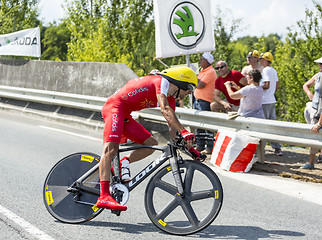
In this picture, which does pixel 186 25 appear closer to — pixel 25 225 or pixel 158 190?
pixel 158 190

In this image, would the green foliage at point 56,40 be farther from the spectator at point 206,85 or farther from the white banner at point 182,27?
the spectator at point 206,85

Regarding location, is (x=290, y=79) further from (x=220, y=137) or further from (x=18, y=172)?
(x=18, y=172)

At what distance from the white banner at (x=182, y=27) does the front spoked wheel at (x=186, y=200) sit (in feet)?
18.2

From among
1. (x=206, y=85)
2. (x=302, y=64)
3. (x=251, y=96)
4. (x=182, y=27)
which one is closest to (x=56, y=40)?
(x=302, y=64)

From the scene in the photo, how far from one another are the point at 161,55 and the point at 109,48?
17.2 m

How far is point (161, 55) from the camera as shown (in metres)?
10.2

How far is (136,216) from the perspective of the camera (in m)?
5.55

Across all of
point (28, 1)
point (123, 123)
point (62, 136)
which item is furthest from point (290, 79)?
point (28, 1)

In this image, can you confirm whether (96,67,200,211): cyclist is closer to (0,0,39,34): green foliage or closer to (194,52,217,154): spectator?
(194,52,217,154): spectator

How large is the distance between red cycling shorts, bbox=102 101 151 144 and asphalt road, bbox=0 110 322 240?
3.06 feet

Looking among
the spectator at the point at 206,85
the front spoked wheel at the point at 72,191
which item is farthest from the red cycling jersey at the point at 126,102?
the spectator at the point at 206,85

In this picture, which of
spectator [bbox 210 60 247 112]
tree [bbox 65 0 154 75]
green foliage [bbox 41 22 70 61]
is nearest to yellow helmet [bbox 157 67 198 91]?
spectator [bbox 210 60 247 112]

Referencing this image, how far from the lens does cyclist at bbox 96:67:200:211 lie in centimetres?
491

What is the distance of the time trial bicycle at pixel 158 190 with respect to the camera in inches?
190
